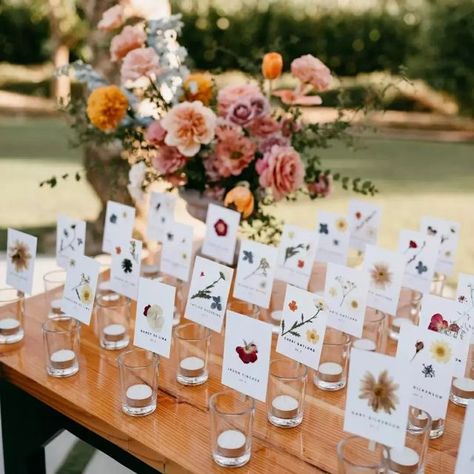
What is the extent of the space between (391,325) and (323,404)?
0.41m

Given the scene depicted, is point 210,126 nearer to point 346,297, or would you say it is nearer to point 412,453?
point 346,297

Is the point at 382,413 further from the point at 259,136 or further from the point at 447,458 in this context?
the point at 259,136

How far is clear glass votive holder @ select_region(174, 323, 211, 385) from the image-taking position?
1429mm

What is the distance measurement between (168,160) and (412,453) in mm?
1090

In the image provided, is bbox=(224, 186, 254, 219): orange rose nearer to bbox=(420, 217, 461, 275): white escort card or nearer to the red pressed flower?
the red pressed flower

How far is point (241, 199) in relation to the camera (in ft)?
6.09

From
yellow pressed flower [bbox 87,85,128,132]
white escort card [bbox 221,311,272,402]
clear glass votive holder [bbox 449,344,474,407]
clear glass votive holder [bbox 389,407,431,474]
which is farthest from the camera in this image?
yellow pressed flower [bbox 87,85,128,132]

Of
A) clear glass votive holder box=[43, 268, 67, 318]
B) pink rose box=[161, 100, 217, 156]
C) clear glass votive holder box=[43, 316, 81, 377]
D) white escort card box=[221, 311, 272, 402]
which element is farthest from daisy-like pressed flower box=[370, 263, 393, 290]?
clear glass votive holder box=[43, 268, 67, 318]

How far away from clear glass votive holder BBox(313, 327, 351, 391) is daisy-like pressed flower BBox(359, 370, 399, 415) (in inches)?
13.1

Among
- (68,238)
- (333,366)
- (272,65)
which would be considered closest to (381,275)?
(333,366)

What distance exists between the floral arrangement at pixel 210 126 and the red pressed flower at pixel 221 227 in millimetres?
58

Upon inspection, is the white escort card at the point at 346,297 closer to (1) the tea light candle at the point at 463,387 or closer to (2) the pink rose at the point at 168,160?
(1) the tea light candle at the point at 463,387

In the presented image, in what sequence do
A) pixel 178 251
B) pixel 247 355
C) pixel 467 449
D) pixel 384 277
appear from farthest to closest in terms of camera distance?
pixel 178 251 → pixel 384 277 → pixel 247 355 → pixel 467 449

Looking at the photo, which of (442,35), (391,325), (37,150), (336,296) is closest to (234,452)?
(336,296)
